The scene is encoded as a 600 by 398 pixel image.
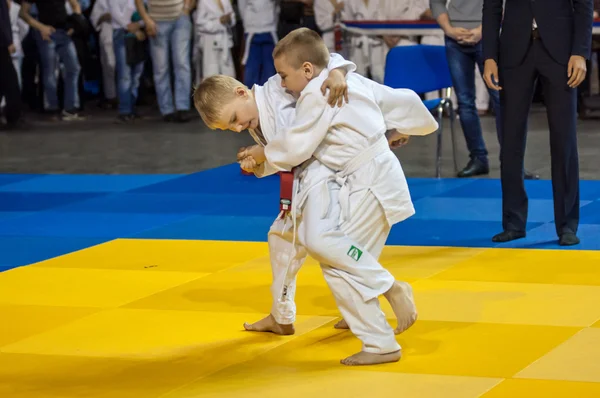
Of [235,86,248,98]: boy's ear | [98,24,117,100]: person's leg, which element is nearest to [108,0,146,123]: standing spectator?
[98,24,117,100]: person's leg

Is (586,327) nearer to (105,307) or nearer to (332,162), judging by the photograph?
(332,162)

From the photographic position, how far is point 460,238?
7574mm

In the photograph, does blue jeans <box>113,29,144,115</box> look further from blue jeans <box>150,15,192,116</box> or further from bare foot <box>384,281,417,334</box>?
bare foot <box>384,281,417,334</box>

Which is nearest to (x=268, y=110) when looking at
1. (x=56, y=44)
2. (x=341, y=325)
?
(x=341, y=325)

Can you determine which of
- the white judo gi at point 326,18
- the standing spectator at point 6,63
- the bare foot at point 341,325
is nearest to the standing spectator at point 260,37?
the white judo gi at point 326,18

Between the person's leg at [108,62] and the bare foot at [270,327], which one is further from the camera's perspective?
the person's leg at [108,62]

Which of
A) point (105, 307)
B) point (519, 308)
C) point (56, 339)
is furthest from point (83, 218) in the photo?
point (519, 308)

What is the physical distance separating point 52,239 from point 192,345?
313cm

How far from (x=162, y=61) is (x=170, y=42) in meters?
0.28

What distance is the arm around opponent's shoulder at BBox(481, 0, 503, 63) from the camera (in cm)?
733

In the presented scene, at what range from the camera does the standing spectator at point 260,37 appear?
14891mm

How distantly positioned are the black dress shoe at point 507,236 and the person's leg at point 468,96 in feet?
9.17

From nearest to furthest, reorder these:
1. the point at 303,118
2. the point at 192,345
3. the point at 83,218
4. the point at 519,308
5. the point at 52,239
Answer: the point at 303,118 < the point at 192,345 < the point at 519,308 < the point at 52,239 < the point at 83,218

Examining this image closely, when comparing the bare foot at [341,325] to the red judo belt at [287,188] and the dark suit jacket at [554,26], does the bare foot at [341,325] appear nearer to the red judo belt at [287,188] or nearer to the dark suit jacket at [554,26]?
the red judo belt at [287,188]
